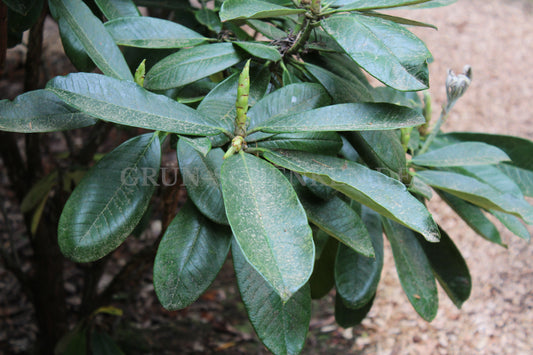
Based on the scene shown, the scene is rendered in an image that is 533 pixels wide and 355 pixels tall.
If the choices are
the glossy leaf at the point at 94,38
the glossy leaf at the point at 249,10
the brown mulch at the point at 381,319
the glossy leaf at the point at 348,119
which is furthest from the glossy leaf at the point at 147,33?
the brown mulch at the point at 381,319

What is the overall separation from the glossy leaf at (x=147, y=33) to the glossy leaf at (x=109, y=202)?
164 mm

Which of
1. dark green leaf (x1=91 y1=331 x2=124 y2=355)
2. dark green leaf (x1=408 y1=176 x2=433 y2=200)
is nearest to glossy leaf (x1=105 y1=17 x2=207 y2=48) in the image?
dark green leaf (x1=408 y1=176 x2=433 y2=200)

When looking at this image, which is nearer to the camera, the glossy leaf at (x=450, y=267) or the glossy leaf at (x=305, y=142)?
the glossy leaf at (x=305, y=142)

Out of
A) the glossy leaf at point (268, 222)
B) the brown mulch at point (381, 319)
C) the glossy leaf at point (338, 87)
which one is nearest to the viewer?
the glossy leaf at point (268, 222)

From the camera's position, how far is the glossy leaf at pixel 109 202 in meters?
0.58

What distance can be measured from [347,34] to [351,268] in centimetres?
40

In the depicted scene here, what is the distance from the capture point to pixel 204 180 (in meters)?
0.61

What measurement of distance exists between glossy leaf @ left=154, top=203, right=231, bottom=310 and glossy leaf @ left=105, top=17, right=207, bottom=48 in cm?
26

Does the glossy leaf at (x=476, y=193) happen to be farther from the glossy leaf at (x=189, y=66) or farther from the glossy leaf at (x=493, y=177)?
the glossy leaf at (x=189, y=66)

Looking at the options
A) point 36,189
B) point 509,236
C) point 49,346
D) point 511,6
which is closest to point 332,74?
point 36,189

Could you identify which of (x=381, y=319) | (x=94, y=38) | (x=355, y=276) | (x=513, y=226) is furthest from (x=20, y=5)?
(x=381, y=319)

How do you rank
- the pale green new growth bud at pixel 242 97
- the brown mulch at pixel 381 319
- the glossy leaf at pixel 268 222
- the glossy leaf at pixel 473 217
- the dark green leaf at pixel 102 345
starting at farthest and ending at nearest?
the brown mulch at pixel 381 319 → the dark green leaf at pixel 102 345 → the glossy leaf at pixel 473 217 → the pale green new growth bud at pixel 242 97 → the glossy leaf at pixel 268 222

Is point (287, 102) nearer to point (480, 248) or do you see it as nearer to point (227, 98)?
point (227, 98)

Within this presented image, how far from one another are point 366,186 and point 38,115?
0.43m
